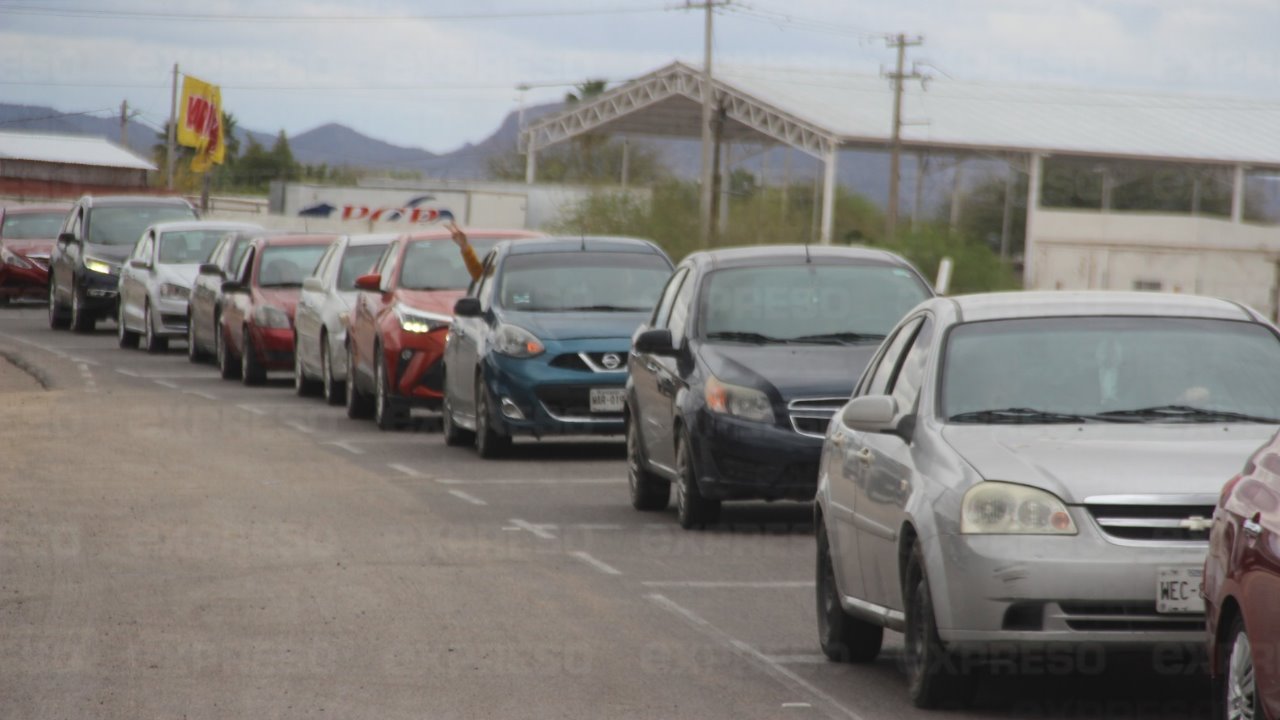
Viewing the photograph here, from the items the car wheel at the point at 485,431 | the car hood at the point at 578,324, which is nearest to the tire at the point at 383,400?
the car wheel at the point at 485,431

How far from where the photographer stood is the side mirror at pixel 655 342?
47.4 feet

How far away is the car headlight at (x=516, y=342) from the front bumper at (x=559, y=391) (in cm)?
A: 6

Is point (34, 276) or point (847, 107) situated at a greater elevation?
point (847, 107)

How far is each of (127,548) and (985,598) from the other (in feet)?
21.5

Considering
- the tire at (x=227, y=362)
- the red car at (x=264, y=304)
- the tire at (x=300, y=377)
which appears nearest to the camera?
the tire at (x=300, y=377)

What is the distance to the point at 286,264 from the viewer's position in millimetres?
29297

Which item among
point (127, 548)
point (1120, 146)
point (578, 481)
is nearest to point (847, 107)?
point (1120, 146)

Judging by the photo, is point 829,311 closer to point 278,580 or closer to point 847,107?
point 278,580

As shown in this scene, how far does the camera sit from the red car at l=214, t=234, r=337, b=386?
1119 inches

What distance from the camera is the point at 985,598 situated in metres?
7.62

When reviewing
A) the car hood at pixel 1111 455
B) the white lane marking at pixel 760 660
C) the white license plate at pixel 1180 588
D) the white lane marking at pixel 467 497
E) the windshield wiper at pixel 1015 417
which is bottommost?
the white lane marking at pixel 467 497

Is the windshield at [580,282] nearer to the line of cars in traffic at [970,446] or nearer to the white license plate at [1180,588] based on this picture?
the line of cars in traffic at [970,446]

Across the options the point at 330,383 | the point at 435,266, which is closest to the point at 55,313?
the point at 330,383


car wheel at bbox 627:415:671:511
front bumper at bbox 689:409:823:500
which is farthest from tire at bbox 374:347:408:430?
front bumper at bbox 689:409:823:500
